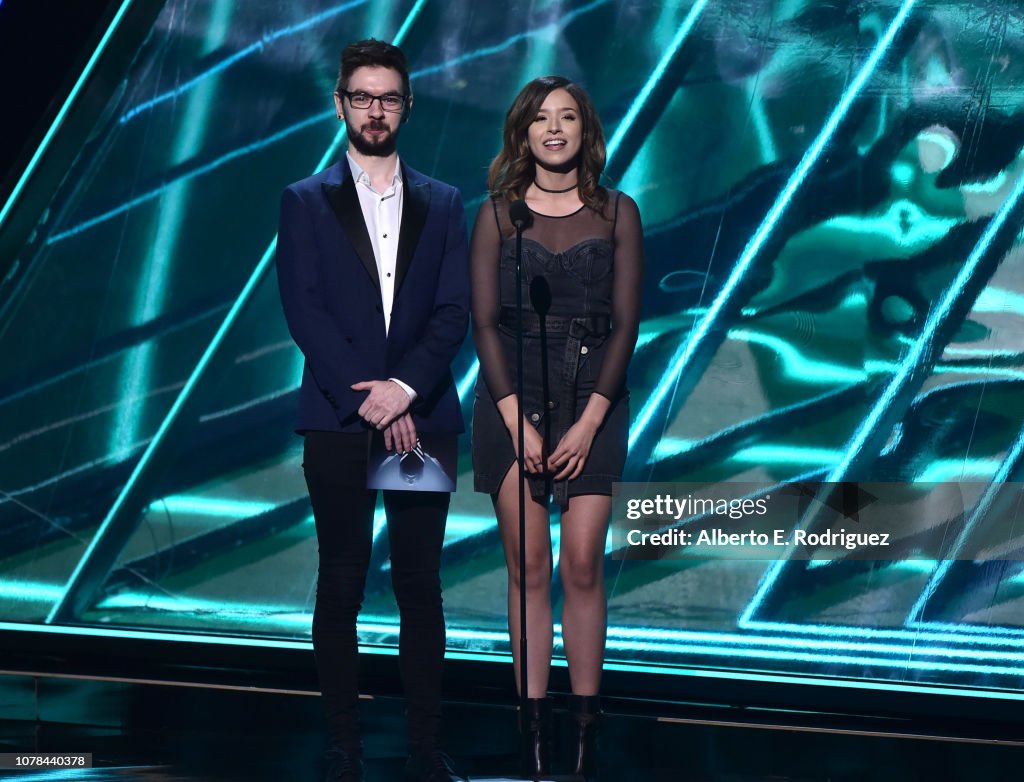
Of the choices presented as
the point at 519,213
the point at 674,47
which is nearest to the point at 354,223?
A: the point at 519,213

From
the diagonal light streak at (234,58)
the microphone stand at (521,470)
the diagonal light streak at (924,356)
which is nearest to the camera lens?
the microphone stand at (521,470)

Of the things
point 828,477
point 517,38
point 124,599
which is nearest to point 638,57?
point 517,38

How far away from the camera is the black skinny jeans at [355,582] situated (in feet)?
9.07

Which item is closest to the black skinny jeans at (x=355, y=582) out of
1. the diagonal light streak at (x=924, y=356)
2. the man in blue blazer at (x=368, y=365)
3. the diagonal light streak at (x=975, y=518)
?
the man in blue blazer at (x=368, y=365)

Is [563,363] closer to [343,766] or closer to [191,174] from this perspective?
[343,766]

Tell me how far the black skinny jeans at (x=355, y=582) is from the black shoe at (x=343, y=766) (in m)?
0.04

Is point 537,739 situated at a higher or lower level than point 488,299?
lower

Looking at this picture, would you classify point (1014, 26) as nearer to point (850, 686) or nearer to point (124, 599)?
point (850, 686)

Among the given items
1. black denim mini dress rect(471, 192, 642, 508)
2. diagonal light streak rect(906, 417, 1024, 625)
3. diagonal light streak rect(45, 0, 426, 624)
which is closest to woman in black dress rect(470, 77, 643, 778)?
black denim mini dress rect(471, 192, 642, 508)

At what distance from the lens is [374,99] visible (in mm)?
2783

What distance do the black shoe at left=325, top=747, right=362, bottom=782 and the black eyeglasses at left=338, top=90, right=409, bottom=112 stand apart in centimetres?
135

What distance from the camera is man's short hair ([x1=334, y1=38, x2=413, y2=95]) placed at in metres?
2.79

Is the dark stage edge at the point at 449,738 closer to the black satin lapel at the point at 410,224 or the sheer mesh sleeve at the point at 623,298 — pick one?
the sheer mesh sleeve at the point at 623,298

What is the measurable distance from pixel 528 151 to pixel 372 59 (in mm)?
404
